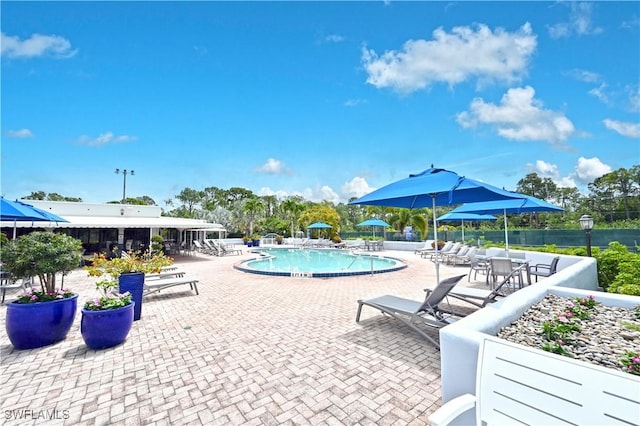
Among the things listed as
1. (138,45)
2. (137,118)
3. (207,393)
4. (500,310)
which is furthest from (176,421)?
(137,118)

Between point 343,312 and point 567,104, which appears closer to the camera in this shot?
point 343,312

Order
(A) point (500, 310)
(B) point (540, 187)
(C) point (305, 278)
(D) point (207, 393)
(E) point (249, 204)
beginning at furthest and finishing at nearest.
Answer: (B) point (540, 187)
(E) point (249, 204)
(C) point (305, 278)
(A) point (500, 310)
(D) point (207, 393)

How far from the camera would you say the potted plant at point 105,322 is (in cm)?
396

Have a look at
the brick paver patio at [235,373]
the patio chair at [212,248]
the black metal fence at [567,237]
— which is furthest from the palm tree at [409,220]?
the brick paver patio at [235,373]

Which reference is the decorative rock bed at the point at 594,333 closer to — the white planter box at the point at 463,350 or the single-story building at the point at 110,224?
the white planter box at the point at 463,350

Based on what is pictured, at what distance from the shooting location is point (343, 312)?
5691 millimetres

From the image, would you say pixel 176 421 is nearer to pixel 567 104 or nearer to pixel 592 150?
pixel 567 104

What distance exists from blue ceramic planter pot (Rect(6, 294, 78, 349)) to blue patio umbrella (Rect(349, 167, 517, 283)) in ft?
17.6

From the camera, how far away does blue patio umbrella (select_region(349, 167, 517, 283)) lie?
4.88 metres

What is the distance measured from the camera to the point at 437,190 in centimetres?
471

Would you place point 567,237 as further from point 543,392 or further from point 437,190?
point 543,392

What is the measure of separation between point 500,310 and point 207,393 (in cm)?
332

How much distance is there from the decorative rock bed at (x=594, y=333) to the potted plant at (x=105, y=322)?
498cm

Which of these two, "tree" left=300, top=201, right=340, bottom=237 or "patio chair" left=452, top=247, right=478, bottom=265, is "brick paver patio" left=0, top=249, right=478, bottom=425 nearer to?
"patio chair" left=452, top=247, right=478, bottom=265
